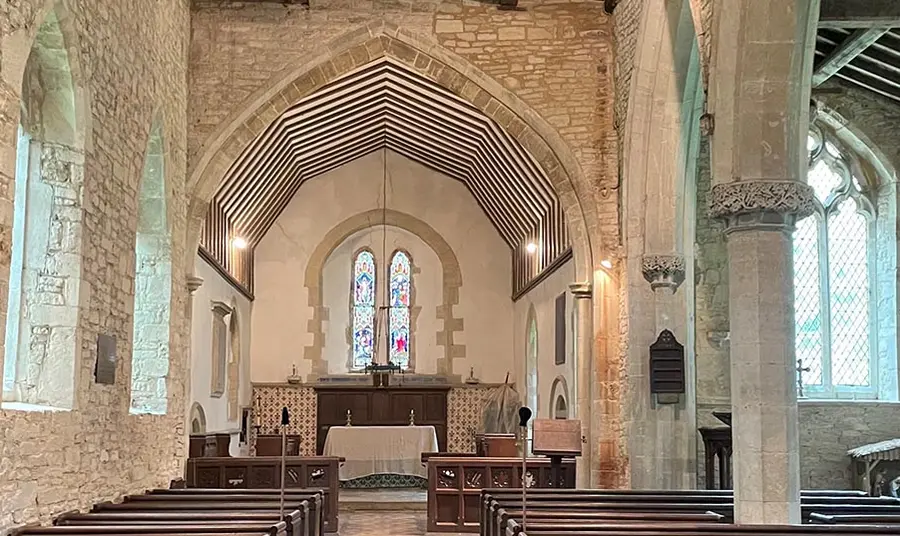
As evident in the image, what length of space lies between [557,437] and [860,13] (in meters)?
4.26

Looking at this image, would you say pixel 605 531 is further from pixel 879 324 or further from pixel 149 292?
pixel 879 324

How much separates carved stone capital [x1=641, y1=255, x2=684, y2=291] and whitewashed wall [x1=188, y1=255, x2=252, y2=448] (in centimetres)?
471

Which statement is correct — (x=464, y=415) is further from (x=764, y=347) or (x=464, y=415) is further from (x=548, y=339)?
(x=764, y=347)

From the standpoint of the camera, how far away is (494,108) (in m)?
11.6

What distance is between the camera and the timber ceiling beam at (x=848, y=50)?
9.79 m

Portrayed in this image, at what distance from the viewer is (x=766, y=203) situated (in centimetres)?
624

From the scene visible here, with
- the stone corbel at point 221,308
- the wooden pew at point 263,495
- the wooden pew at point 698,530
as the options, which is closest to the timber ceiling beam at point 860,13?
the wooden pew at point 698,530

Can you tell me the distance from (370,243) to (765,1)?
13026 mm

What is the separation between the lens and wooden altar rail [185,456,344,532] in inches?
416

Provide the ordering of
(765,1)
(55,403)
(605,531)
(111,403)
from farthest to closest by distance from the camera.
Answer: (111,403), (55,403), (765,1), (605,531)

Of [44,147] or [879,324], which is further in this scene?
[879,324]

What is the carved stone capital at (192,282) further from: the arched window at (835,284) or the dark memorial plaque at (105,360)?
the arched window at (835,284)

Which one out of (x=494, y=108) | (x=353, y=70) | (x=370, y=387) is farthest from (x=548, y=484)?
(x=370, y=387)

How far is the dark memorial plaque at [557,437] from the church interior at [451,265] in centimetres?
3
